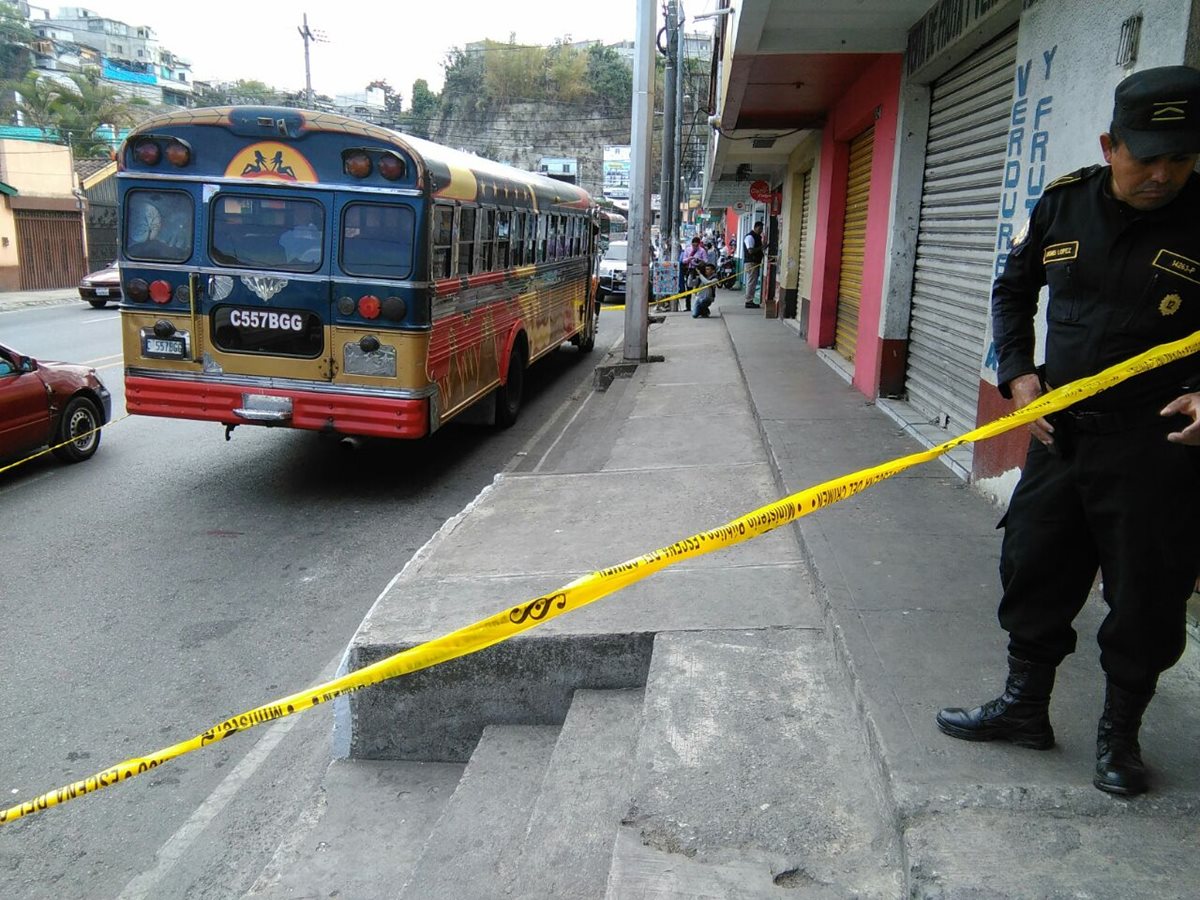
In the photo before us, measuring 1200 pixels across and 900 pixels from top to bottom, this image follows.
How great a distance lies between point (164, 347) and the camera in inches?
289

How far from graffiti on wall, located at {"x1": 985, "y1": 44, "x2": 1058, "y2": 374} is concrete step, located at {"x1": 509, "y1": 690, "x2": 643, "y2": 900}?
2747 mm

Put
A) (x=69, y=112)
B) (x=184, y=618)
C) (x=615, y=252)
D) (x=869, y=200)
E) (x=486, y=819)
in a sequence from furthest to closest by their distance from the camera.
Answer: (x=69, y=112)
(x=615, y=252)
(x=869, y=200)
(x=184, y=618)
(x=486, y=819)

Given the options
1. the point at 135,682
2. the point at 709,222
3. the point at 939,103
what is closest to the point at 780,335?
the point at 939,103

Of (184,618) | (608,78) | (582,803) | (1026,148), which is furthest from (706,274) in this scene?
(608,78)

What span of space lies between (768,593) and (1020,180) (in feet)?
9.07

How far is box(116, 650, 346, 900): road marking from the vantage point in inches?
126

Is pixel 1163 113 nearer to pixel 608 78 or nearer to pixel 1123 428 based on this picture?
pixel 1123 428

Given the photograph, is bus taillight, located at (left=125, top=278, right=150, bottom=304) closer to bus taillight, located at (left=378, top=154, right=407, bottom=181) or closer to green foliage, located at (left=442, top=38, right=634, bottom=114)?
bus taillight, located at (left=378, top=154, right=407, bottom=181)

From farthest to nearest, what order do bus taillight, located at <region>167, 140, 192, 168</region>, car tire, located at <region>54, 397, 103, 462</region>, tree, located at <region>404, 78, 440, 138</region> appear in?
tree, located at <region>404, 78, 440, 138</region> → car tire, located at <region>54, 397, 103, 462</region> → bus taillight, located at <region>167, 140, 192, 168</region>

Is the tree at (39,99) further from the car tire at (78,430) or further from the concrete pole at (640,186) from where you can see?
the car tire at (78,430)

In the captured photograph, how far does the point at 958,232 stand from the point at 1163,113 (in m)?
5.11

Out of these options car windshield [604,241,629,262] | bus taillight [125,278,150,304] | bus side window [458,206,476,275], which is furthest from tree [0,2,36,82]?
bus side window [458,206,476,275]

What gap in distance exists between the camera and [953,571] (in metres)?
4.21

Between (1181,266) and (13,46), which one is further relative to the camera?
(13,46)
